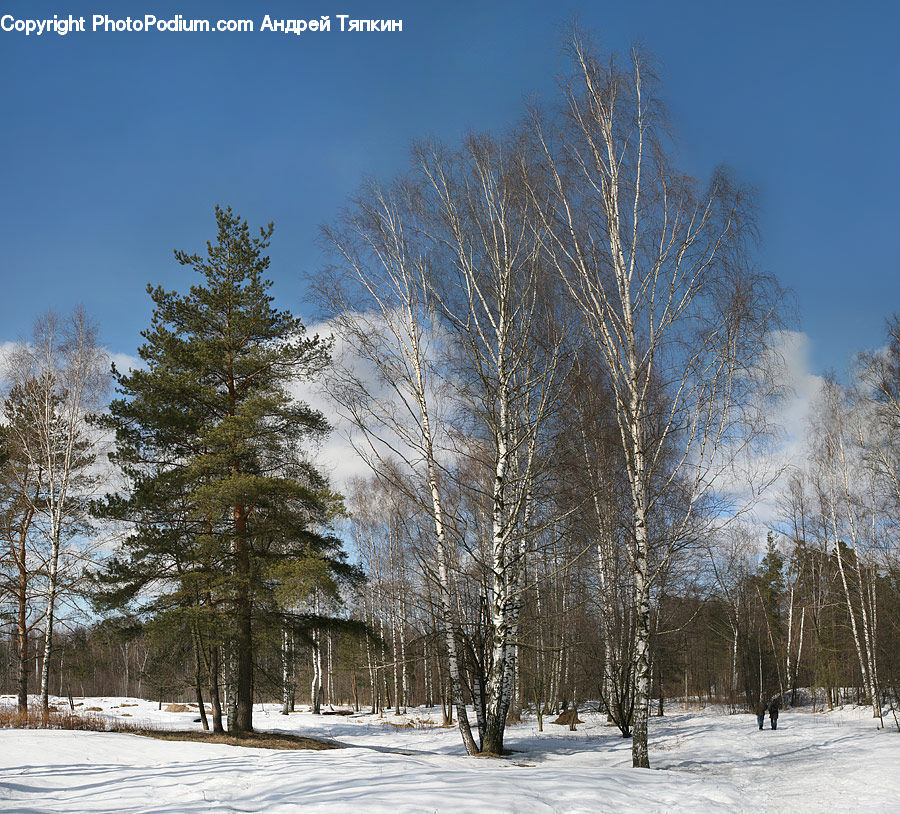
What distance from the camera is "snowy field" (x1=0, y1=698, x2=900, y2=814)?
6.81 meters

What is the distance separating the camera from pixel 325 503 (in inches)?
627

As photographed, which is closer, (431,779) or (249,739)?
(431,779)

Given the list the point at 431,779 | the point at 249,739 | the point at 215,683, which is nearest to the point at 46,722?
the point at 215,683

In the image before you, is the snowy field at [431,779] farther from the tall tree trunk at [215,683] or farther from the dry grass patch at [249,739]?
the tall tree trunk at [215,683]

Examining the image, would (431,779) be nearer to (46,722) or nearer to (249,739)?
(249,739)

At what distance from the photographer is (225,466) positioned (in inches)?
642

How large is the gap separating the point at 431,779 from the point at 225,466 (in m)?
10.6

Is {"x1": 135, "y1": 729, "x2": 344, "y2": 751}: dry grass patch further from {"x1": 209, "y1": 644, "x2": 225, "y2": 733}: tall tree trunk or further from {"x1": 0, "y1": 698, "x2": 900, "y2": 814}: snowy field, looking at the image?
{"x1": 0, "y1": 698, "x2": 900, "y2": 814}: snowy field

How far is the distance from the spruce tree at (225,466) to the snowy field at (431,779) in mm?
3565

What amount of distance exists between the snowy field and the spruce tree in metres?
3.57

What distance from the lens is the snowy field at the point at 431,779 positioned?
22.3 ft

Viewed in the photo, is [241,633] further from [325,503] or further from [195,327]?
[195,327]

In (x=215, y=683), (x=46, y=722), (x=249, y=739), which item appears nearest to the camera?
(x=249, y=739)

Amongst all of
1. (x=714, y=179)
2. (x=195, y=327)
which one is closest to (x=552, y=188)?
(x=714, y=179)
